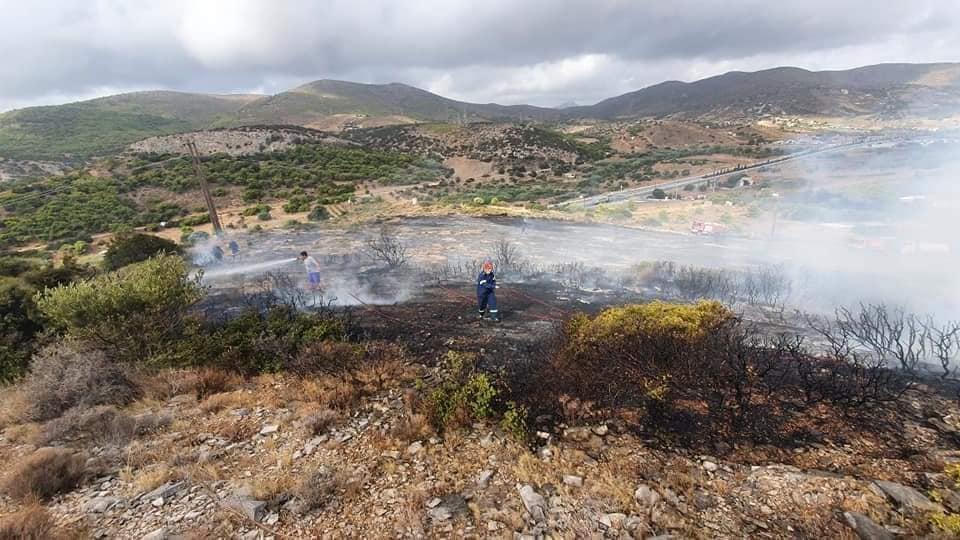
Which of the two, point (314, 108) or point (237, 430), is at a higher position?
point (314, 108)

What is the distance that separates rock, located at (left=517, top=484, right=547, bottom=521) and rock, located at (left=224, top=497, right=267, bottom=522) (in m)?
2.39

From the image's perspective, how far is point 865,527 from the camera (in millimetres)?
3598

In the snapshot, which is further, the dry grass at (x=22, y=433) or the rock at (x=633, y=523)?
the dry grass at (x=22, y=433)

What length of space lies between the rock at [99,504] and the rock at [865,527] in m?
6.56

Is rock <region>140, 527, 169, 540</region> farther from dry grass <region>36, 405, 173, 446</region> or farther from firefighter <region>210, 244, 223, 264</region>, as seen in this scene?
firefighter <region>210, 244, 223, 264</region>

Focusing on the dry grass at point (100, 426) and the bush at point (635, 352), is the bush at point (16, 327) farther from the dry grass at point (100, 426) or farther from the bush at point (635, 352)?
the bush at point (635, 352)

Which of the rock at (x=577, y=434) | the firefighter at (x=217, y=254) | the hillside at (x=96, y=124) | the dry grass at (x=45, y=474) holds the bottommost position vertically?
the firefighter at (x=217, y=254)

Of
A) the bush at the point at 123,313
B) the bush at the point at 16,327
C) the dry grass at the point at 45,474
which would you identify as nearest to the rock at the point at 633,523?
the dry grass at the point at 45,474

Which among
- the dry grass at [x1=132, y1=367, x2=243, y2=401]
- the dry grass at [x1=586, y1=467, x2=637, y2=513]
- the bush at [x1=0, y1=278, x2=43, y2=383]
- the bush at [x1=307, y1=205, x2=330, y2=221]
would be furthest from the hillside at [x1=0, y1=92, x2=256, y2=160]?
the dry grass at [x1=586, y1=467, x2=637, y2=513]

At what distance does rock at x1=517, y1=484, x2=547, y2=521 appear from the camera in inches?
159

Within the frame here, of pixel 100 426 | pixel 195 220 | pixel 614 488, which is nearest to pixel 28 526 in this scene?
pixel 100 426

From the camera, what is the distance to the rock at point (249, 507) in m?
4.05

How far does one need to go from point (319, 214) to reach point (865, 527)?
25.6 meters

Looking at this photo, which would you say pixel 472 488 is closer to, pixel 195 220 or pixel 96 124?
pixel 195 220
